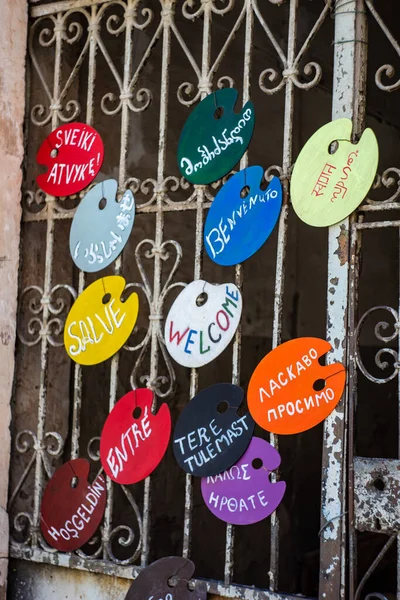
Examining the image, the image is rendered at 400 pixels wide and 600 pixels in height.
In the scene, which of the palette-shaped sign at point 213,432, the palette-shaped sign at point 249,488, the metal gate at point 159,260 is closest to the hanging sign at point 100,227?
the metal gate at point 159,260

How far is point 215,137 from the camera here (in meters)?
2.70

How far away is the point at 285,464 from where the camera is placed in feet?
17.4

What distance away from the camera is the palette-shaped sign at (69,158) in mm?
2984

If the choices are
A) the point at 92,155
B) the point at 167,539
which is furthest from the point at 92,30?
the point at 167,539

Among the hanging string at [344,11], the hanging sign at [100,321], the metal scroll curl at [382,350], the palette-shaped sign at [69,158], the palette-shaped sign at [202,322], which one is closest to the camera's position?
the metal scroll curl at [382,350]

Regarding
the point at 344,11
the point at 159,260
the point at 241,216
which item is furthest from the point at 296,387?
the point at 344,11

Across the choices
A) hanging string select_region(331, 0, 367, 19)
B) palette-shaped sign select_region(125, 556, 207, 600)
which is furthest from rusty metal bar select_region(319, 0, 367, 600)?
palette-shaped sign select_region(125, 556, 207, 600)

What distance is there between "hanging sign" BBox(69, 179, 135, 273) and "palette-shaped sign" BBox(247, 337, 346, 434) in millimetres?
755

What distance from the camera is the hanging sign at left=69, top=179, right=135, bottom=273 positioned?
286 cm

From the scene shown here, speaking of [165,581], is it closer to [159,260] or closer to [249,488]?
[249,488]

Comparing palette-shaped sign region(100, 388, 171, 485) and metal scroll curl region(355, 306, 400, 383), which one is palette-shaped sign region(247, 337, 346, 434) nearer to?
metal scroll curl region(355, 306, 400, 383)

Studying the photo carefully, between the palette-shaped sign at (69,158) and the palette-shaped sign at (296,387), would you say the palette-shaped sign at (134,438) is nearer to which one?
the palette-shaped sign at (296,387)

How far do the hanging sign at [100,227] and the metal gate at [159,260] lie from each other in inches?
2.3

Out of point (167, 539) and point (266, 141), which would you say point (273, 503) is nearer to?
point (167, 539)
